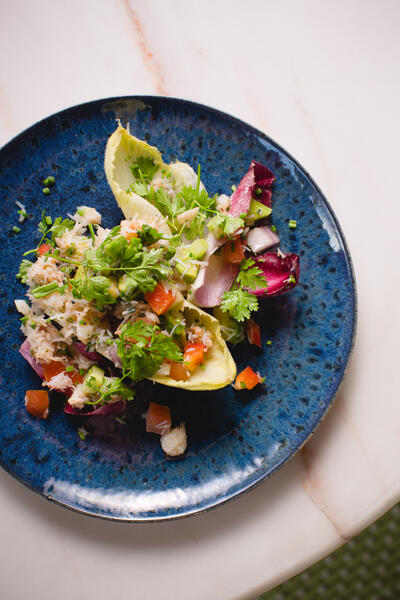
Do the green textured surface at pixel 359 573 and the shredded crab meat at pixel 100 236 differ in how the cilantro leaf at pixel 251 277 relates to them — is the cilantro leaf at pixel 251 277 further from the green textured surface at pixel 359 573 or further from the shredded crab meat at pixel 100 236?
the green textured surface at pixel 359 573

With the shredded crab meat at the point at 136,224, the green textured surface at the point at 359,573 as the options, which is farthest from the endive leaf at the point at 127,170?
the green textured surface at the point at 359,573

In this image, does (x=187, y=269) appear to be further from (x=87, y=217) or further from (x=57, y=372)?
(x=57, y=372)

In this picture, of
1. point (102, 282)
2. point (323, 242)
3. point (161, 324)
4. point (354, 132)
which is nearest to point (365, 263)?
point (323, 242)

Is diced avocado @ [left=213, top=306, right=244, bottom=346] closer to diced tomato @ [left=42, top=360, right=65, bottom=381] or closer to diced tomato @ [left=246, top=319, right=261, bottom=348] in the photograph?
diced tomato @ [left=246, top=319, right=261, bottom=348]

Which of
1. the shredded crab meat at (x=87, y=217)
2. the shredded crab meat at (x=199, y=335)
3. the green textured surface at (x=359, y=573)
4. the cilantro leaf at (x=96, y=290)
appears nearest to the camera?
the cilantro leaf at (x=96, y=290)

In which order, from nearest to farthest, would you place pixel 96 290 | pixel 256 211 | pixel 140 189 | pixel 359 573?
pixel 96 290
pixel 140 189
pixel 256 211
pixel 359 573

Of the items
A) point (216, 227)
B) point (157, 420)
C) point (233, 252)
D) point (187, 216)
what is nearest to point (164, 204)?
point (187, 216)
